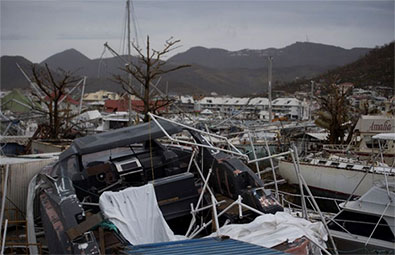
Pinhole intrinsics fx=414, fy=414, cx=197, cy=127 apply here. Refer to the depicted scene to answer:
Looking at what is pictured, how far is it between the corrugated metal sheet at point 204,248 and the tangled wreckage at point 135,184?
0.42 meters

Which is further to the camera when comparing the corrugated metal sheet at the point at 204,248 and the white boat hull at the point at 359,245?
the white boat hull at the point at 359,245

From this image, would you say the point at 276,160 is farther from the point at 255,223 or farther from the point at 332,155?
the point at 255,223

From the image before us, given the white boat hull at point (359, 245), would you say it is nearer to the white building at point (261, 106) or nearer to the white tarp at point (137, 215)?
the white tarp at point (137, 215)

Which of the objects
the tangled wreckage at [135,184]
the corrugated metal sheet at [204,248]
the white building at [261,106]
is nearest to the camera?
the corrugated metal sheet at [204,248]

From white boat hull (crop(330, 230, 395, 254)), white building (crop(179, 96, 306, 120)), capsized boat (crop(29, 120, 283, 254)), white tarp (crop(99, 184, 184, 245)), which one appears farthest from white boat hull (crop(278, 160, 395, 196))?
white building (crop(179, 96, 306, 120))

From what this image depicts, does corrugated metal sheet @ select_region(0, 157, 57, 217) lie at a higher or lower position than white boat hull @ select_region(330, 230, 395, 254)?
higher

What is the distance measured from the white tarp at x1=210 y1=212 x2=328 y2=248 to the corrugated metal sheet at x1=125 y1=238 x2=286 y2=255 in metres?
0.26

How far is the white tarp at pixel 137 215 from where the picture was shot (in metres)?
5.89

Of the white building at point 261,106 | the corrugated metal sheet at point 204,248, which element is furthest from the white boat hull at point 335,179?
the white building at point 261,106

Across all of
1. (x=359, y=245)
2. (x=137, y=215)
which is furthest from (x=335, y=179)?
(x=137, y=215)

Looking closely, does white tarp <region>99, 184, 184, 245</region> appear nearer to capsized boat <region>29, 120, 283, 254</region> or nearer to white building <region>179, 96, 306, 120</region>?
capsized boat <region>29, 120, 283, 254</region>

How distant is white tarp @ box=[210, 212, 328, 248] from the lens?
5398 mm

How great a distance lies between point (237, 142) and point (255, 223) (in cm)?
1474

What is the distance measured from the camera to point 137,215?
243 inches
